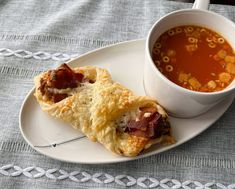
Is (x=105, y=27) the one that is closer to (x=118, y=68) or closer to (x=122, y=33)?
(x=122, y=33)

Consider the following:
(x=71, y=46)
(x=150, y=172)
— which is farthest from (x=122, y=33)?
(x=150, y=172)

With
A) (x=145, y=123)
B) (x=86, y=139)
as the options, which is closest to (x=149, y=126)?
(x=145, y=123)

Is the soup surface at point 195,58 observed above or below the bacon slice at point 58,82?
above

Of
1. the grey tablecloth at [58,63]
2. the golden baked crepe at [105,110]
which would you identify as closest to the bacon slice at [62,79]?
the golden baked crepe at [105,110]

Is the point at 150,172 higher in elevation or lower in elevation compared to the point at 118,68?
lower

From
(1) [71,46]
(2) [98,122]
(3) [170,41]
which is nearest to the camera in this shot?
(2) [98,122]

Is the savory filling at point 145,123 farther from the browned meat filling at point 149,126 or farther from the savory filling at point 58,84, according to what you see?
the savory filling at point 58,84
